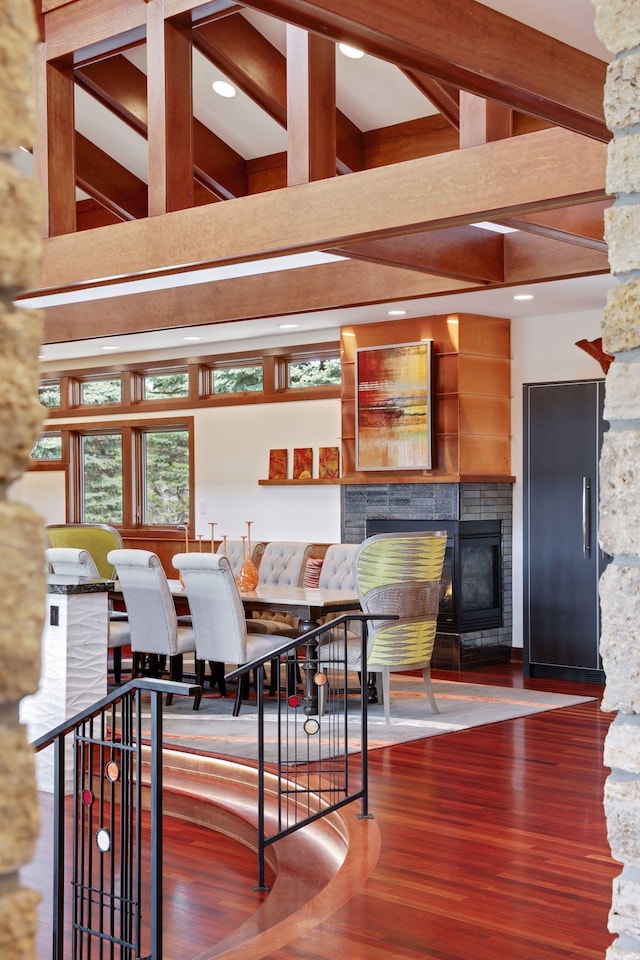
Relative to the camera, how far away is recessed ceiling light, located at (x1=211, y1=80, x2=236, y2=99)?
7.76 metres

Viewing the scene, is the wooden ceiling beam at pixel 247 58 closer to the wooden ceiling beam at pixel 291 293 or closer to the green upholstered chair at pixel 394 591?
the wooden ceiling beam at pixel 291 293

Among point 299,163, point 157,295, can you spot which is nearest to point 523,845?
point 299,163

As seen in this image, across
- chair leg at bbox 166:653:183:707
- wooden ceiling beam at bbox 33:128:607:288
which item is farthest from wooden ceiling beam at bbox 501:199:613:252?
chair leg at bbox 166:653:183:707

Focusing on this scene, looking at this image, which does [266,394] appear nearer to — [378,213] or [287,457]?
[287,457]

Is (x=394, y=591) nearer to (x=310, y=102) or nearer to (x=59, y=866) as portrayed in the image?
(x=310, y=102)

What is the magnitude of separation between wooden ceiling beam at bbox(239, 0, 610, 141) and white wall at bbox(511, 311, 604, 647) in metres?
5.35

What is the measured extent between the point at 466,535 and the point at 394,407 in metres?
1.24

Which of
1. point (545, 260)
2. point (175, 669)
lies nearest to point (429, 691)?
point (175, 669)

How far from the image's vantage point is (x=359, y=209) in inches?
208

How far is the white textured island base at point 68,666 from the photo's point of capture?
6160 mm

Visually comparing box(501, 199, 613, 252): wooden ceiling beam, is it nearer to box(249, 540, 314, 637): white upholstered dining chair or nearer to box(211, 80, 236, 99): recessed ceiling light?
box(211, 80, 236, 99): recessed ceiling light

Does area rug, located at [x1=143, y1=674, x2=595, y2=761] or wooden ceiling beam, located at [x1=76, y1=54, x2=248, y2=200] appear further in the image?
wooden ceiling beam, located at [x1=76, y1=54, x2=248, y2=200]

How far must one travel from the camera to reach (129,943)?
3484 millimetres

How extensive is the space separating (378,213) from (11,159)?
4.60 m
